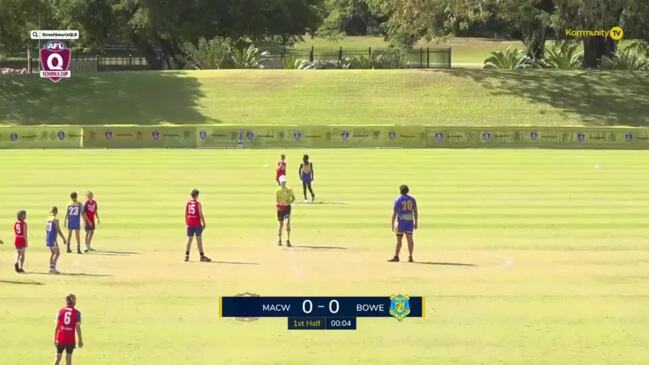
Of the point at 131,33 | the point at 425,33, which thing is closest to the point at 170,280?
the point at 425,33

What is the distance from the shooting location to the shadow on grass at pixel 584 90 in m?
62.5

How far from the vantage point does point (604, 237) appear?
2483 centimetres

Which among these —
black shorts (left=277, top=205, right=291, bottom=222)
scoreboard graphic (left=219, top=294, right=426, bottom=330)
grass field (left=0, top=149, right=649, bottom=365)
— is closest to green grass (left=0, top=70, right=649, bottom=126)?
grass field (left=0, top=149, right=649, bottom=365)

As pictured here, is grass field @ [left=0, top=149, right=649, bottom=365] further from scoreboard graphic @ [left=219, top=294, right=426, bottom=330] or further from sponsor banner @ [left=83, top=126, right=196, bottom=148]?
sponsor banner @ [left=83, top=126, right=196, bottom=148]

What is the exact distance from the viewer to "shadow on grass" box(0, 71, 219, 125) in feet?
199

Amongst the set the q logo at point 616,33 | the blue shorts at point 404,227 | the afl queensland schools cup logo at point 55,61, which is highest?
the q logo at point 616,33

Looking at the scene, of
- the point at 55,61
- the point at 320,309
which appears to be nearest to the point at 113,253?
the point at 320,309

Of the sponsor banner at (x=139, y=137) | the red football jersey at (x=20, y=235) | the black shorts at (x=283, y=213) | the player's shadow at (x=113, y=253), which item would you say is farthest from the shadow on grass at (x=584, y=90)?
the red football jersey at (x=20, y=235)

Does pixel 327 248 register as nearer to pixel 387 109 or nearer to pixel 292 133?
pixel 292 133

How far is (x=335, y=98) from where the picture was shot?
63906mm

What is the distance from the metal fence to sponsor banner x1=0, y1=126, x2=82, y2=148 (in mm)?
22317

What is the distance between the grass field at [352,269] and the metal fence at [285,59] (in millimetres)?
35235

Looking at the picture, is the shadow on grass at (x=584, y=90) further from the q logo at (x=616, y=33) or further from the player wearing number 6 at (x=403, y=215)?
the player wearing number 6 at (x=403, y=215)

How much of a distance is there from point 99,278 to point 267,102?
4383 centimetres
